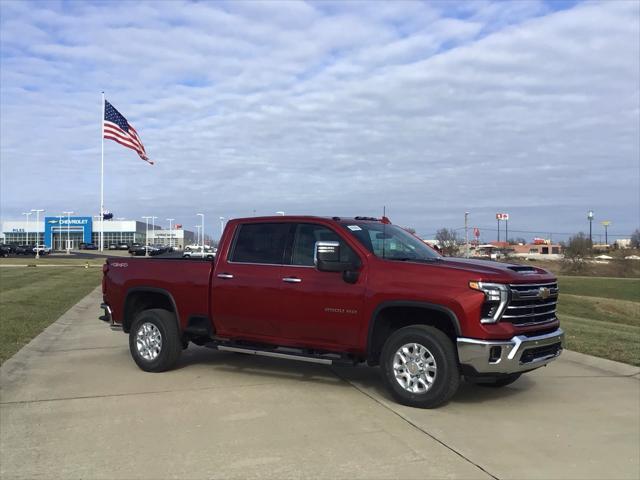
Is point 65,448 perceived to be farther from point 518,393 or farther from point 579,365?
point 579,365

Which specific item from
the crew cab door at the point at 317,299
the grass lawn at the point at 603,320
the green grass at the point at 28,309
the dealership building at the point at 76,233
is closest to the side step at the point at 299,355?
the crew cab door at the point at 317,299

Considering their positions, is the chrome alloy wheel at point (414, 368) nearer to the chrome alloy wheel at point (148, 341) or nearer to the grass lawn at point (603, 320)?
the chrome alloy wheel at point (148, 341)

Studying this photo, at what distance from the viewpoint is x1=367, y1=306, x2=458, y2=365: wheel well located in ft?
20.5

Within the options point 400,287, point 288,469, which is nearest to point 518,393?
point 400,287

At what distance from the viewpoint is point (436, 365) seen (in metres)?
5.96

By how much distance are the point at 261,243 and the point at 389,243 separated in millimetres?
1535

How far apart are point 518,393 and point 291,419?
277 centimetres

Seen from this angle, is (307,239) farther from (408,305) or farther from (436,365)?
(436,365)

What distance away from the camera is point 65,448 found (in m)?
5.00

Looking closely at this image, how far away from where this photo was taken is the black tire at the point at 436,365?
19.4 ft

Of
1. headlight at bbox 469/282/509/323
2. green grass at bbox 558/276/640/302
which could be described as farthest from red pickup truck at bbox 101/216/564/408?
green grass at bbox 558/276/640/302

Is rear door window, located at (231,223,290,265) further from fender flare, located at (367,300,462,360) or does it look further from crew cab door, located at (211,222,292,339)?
fender flare, located at (367,300,462,360)

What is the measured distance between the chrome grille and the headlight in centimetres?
8

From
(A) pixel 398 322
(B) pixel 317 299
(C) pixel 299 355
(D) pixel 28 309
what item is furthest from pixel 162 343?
(D) pixel 28 309
